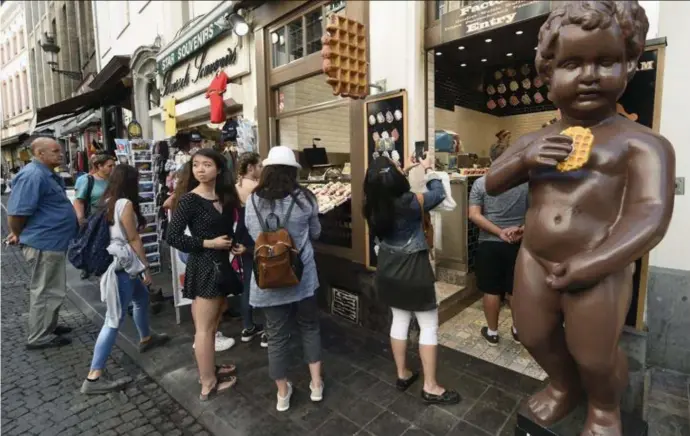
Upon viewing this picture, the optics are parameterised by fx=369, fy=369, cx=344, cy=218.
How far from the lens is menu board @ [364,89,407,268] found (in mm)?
3650

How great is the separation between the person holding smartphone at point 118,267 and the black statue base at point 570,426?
3.04 metres

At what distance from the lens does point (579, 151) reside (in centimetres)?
147

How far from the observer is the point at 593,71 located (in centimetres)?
146

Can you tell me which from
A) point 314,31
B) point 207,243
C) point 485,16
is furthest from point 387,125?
point 207,243

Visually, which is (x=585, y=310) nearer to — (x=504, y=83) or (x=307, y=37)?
(x=307, y=37)

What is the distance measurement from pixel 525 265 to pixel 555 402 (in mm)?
748

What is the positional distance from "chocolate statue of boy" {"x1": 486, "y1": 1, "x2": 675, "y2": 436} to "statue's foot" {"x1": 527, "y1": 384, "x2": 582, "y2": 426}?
154 mm

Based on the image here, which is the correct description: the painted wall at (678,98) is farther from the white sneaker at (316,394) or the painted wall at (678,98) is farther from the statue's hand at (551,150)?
the white sneaker at (316,394)

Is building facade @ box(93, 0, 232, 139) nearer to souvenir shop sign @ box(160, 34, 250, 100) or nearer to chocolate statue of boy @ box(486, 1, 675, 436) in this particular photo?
souvenir shop sign @ box(160, 34, 250, 100)

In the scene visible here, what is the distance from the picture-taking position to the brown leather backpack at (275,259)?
8.09 feet

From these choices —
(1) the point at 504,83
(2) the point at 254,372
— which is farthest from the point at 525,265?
(1) the point at 504,83

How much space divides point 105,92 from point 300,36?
9015mm

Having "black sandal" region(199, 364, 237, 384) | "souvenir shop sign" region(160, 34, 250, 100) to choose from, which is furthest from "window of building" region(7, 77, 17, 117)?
"black sandal" region(199, 364, 237, 384)

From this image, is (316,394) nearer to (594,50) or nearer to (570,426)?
(570,426)
